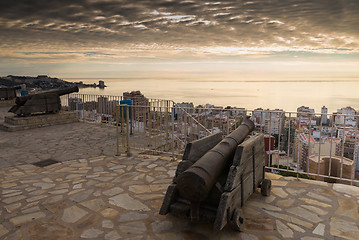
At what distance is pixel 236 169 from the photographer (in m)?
3.14

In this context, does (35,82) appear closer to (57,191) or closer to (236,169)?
(57,191)

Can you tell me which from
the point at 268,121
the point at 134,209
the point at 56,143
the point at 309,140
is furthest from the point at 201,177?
the point at 56,143

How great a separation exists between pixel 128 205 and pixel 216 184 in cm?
149

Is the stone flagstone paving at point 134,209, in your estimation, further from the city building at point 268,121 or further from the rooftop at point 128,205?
the city building at point 268,121

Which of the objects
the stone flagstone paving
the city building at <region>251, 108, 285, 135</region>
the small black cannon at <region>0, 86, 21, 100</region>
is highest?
the small black cannon at <region>0, 86, 21, 100</region>

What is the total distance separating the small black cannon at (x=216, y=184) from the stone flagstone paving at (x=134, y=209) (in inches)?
9.7

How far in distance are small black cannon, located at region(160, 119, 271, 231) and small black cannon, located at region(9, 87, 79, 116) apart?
32.9 feet

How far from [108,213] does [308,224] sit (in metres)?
2.68

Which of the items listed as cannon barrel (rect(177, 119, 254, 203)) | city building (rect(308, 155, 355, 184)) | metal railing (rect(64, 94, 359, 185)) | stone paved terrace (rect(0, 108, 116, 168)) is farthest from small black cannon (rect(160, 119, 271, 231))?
stone paved terrace (rect(0, 108, 116, 168))

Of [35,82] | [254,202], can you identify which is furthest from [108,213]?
[35,82]

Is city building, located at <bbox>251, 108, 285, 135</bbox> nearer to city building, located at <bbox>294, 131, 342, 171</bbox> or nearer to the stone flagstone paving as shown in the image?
city building, located at <bbox>294, 131, 342, 171</bbox>

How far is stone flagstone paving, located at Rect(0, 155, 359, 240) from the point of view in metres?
3.09

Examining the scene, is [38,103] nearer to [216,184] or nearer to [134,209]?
[134,209]

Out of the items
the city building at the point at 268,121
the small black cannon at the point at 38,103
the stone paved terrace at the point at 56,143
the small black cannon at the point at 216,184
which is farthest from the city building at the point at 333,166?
the small black cannon at the point at 38,103
